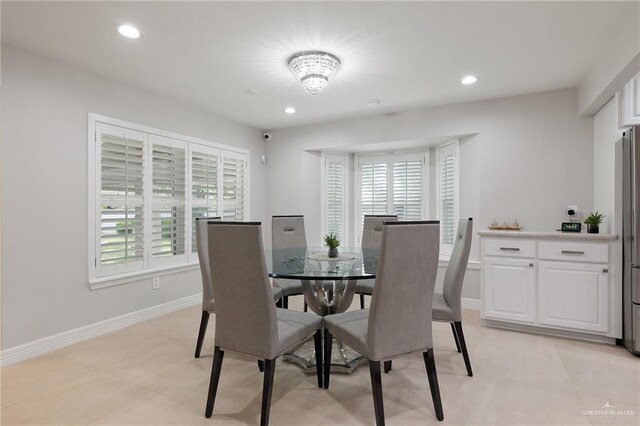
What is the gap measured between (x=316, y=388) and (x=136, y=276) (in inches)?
92.5

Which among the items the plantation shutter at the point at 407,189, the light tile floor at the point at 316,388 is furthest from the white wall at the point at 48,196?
the plantation shutter at the point at 407,189

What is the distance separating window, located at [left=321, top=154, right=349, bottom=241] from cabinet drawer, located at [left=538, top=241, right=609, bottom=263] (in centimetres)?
275

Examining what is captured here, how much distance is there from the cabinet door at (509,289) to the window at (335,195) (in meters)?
2.34

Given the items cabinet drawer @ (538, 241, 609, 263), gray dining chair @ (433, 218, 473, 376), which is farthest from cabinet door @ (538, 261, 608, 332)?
gray dining chair @ (433, 218, 473, 376)

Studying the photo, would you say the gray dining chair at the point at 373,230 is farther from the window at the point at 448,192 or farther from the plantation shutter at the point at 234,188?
the plantation shutter at the point at 234,188

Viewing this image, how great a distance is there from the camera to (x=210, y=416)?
1.93 m

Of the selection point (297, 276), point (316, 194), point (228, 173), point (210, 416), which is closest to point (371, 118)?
point (316, 194)

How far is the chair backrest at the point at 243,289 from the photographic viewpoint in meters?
1.83

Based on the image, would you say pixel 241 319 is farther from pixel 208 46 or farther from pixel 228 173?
pixel 228 173

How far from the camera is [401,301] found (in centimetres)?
182

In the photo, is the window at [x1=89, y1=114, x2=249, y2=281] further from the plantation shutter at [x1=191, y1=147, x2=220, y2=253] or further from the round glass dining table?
the round glass dining table

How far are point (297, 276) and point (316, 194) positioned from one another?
315 centimetres

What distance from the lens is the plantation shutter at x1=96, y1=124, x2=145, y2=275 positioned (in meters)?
3.27

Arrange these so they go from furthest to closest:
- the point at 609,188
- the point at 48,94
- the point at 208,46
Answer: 1. the point at 609,188
2. the point at 48,94
3. the point at 208,46
